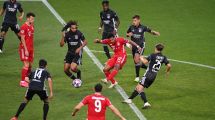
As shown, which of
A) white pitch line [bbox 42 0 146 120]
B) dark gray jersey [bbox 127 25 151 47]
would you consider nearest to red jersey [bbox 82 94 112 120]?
white pitch line [bbox 42 0 146 120]

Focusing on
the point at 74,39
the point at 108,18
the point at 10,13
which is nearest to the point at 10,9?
the point at 10,13

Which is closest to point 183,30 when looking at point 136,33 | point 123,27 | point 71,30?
point 123,27

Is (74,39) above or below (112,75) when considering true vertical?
above

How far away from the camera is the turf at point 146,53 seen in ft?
67.6

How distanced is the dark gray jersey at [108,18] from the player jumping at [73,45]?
14.8ft

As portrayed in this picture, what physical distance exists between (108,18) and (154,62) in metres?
6.88

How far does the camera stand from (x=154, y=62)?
2038cm

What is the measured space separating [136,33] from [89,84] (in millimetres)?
2741

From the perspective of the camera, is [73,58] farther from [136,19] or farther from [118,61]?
[136,19]

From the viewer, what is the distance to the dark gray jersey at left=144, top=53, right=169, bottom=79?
2030cm

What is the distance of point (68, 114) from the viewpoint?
19844 mm

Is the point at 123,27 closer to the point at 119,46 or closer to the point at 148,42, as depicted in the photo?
the point at 148,42

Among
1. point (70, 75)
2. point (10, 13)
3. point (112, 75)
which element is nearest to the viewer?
point (112, 75)

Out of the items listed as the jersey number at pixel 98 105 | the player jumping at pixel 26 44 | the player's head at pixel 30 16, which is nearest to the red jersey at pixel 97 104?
the jersey number at pixel 98 105
